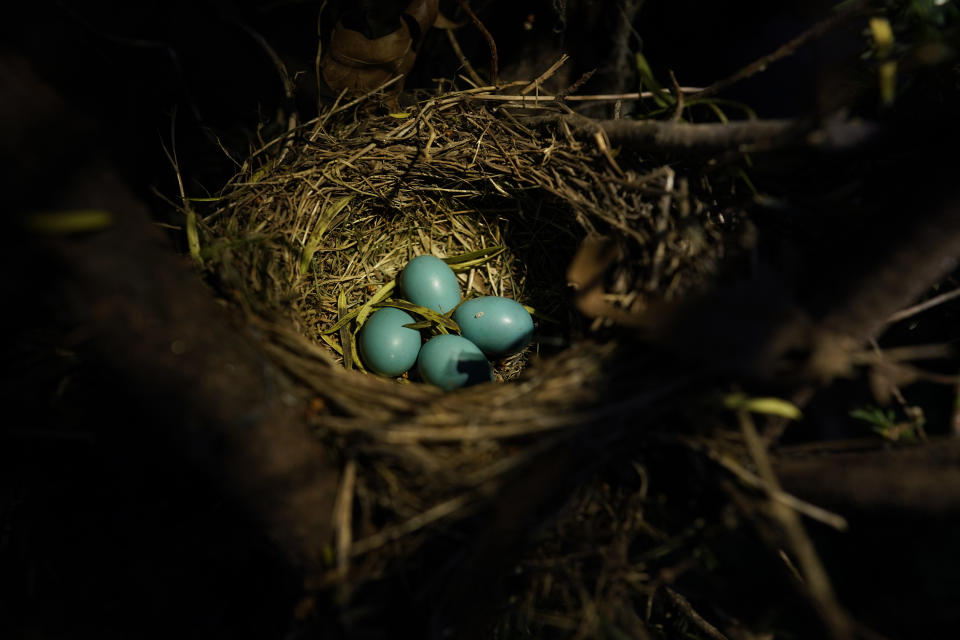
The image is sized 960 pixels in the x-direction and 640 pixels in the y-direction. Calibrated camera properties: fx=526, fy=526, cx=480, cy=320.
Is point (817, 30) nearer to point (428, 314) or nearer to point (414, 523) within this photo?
point (428, 314)

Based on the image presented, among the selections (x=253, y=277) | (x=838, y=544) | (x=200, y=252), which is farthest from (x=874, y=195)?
(x=200, y=252)

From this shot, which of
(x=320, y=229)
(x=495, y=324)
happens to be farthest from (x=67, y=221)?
(x=495, y=324)

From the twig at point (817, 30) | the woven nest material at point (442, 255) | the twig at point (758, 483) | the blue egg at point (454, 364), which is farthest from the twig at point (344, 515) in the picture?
the twig at point (817, 30)

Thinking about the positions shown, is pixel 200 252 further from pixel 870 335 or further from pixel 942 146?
pixel 942 146

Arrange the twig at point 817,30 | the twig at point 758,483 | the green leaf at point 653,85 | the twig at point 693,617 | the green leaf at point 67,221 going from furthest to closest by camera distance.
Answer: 1. the twig at point 693,617
2. the green leaf at point 653,85
3. the twig at point 817,30
4. the twig at point 758,483
5. the green leaf at point 67,221

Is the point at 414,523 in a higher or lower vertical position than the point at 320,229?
lower

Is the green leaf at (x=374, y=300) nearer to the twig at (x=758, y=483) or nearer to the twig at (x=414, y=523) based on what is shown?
the twig at (x=414, y=523)

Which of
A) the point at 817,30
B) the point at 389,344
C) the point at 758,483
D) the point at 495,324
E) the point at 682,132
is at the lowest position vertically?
the point at 389,344
